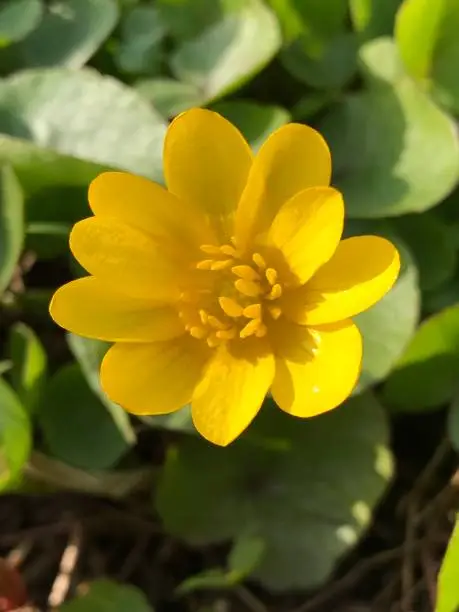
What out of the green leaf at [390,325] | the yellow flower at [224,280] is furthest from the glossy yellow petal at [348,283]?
the green leaf at [390,325]

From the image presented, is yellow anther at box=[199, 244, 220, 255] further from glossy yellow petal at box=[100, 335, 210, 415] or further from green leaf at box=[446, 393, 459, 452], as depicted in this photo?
green leaf at box=[446, 393, 459, 452]

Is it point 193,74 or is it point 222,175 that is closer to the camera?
point 222,175

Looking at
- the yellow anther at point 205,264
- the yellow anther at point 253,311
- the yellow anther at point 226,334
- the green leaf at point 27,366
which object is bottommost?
the green leaf at point 27,366

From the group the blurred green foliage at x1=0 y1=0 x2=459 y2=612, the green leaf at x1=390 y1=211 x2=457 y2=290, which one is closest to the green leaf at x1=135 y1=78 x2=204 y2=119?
the blurred green foliage at x1=0 y1=0 x2=459 y2=612

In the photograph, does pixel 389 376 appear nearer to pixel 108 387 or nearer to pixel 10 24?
pixel 108 387

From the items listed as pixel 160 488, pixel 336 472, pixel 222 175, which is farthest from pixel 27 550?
pixel 222 175

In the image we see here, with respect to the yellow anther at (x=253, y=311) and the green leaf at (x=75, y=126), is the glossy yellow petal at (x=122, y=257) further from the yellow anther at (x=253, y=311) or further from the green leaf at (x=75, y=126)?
the green leaf at (x=75, y=126)
